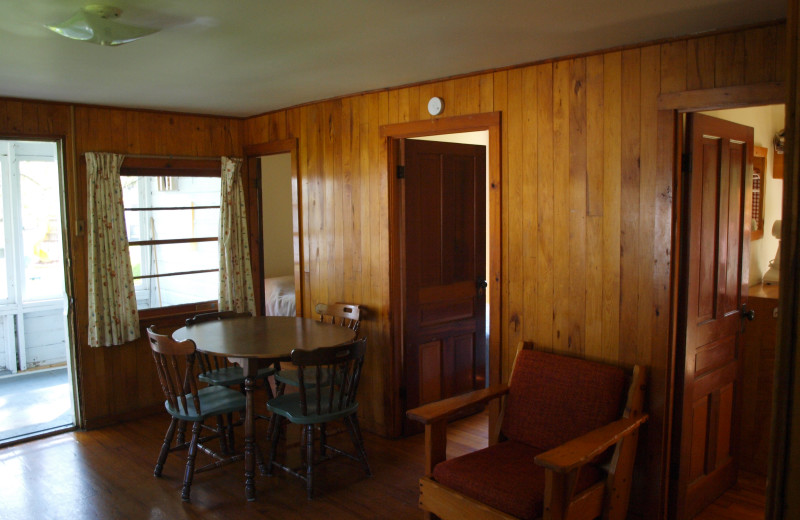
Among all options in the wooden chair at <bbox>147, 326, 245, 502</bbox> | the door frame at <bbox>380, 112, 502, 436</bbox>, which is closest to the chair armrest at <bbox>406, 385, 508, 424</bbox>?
the door frame at <bbox>380, 112, 502, 436</bbox>

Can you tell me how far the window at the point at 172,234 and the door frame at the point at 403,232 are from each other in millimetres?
1890

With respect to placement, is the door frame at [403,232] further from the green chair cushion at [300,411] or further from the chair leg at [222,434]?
the chair leg at [222,434]

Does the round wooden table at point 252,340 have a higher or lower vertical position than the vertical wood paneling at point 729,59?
lower

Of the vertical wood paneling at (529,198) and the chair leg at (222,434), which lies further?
the chair leg at (222,434)

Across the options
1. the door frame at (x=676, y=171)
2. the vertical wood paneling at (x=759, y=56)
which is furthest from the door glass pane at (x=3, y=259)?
the vertical wood paneling at (x=759, y=56)

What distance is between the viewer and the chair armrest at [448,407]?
2.82 m

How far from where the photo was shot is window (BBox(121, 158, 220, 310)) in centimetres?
477

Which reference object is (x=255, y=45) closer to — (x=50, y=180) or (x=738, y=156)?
(x=738, y=156)

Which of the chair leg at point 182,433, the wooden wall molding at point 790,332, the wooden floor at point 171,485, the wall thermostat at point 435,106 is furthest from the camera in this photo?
the chair leg at point 182,433

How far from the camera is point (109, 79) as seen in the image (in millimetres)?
3615

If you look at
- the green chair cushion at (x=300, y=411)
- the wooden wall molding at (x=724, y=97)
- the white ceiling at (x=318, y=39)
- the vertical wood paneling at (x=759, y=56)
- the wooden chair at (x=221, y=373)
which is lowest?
the green chair cushion at (x=300, y=411)

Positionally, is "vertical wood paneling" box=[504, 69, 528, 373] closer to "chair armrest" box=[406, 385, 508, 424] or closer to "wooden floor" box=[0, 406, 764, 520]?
"chair armrest" box=[406, 385, 508, 424]

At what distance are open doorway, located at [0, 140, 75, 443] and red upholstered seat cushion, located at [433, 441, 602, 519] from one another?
4.26 m

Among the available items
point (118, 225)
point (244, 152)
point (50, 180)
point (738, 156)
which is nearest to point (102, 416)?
point (118, 225)
